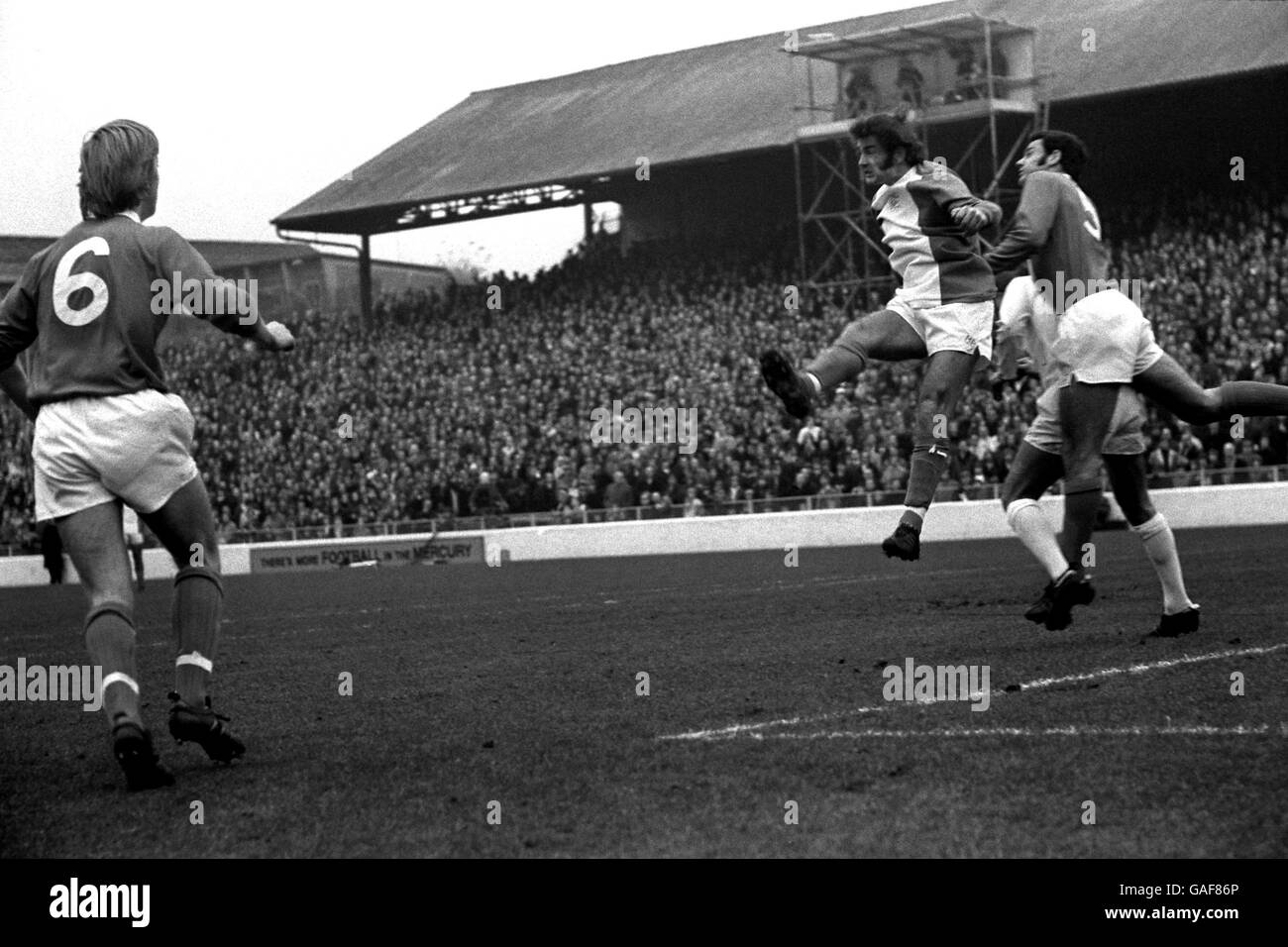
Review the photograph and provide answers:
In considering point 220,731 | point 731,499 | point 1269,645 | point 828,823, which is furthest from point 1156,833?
point 731,499

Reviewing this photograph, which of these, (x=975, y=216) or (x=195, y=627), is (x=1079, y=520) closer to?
(x=975, y=216)

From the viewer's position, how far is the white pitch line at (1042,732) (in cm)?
583

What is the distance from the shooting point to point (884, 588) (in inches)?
609

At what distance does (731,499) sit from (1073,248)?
874 inches

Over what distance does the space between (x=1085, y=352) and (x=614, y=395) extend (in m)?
27.2

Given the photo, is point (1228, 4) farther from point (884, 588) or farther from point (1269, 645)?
point (1269, 645)

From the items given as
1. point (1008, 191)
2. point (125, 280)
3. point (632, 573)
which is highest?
point (1008, 191)

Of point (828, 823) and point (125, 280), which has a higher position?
point (125, 280)

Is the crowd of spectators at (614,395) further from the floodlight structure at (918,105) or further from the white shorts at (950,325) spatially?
the white shorts at (950,325)

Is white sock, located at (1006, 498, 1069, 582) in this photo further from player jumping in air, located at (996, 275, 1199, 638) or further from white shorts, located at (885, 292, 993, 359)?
white shorts, located at (885, 292, 993, 359)

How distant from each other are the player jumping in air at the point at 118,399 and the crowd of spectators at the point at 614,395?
21.6m

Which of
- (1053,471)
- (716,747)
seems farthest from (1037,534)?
(716,747)

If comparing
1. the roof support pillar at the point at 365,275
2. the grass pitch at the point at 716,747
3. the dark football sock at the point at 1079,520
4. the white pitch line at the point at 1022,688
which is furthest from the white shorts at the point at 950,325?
the roof support pillar at the point at 365,275

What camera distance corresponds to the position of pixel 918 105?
3809 centimetres
